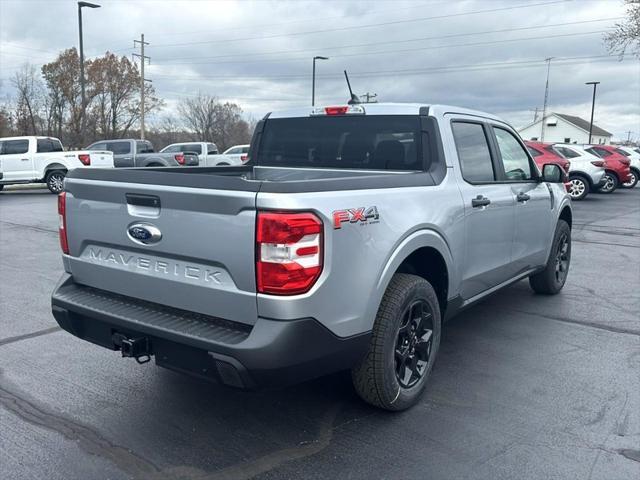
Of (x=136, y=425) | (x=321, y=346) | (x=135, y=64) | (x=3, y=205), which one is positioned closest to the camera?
(x=321, y=346)

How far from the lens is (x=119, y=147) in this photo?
72.3ft

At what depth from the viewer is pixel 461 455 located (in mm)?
3002

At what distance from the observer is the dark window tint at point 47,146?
1862cm

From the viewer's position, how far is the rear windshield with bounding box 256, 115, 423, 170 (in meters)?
4.04

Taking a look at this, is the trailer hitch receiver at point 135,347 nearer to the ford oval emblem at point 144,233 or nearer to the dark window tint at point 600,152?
the ford oval emblem at point 144,233

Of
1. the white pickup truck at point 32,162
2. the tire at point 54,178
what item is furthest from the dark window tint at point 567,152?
the tire at point 54,178

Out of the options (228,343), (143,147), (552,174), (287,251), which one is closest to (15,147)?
(143,147)

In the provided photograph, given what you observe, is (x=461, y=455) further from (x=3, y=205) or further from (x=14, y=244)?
(x=3, y=205)

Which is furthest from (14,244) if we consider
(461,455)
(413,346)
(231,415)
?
(461,455)

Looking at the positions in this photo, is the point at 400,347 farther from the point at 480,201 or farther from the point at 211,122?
the point at 211,122

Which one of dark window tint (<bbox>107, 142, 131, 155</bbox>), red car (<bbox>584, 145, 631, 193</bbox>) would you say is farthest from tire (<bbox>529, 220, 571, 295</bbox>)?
dark window tint (<bbox>107, 142, 131, 155</bbox>)

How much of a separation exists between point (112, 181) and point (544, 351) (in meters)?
3.50

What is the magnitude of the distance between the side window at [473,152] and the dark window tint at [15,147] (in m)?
17.8

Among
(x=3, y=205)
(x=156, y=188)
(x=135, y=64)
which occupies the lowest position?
(x=3, y=205)
